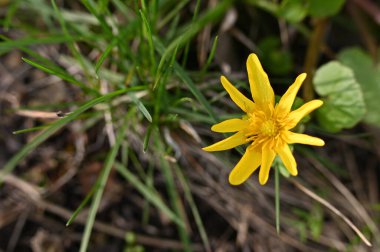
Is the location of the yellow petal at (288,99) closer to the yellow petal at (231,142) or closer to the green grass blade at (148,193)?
the yellow petal at (231,142)

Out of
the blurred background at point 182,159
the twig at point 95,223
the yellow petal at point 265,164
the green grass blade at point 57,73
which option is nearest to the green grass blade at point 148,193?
the blurred background at point 182,159

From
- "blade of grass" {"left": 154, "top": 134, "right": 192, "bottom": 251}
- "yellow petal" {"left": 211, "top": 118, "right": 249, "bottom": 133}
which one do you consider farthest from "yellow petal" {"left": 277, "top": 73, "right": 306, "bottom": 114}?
"blade of grass" {"left": 154, "top": 134, "right": 192, "bottom": 251}

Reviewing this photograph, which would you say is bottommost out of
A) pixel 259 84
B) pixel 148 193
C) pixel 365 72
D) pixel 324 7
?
pixel 148 193

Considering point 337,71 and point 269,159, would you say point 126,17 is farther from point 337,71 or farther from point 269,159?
point 269,159

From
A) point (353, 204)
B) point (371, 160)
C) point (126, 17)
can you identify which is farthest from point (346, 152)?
point (126, 17)

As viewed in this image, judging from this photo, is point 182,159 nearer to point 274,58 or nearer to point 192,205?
point 192,205

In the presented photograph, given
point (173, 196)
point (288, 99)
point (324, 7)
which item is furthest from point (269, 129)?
point (173, 196)
